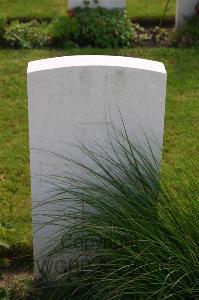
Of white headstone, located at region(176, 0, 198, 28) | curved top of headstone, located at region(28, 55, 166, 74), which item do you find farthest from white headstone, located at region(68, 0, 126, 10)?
curved top of headstone, located at region(28, 55, 166, 74)

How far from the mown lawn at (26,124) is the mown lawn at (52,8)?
1.30 m

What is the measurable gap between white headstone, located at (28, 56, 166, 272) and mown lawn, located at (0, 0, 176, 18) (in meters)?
5.09

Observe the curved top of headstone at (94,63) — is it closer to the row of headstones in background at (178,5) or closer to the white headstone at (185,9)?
the row of headstones in background at (178,5)

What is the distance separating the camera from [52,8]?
8.75 meters

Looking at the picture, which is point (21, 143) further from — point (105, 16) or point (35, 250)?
point (105, 16)

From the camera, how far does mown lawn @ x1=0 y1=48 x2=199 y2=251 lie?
14.9ft

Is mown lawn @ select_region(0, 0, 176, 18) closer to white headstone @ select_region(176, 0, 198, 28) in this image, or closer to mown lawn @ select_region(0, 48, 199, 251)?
white headstone @ select_region(176, 0, 198, 28)

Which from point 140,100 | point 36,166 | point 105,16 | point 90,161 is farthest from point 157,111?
point 105,16

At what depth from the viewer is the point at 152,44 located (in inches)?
301

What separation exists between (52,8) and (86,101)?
558 cm

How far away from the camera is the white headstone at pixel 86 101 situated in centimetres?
338

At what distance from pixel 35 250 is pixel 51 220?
0.72 feet

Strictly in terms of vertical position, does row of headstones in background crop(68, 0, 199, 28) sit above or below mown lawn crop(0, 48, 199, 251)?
above

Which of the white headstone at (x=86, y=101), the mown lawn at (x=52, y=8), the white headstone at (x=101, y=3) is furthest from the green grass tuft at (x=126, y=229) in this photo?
the mown lawn at (x=52, y=8)
